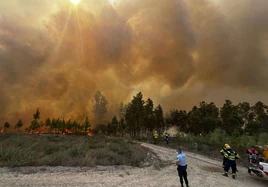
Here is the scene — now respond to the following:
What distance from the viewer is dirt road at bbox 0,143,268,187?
1177cm

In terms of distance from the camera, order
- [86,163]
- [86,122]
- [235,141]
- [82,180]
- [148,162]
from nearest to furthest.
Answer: [82,180] → [86,163] → [148,162] → [235,141] → [86,122]

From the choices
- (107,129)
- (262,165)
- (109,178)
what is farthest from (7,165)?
(107,129)

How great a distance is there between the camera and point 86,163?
1664cm

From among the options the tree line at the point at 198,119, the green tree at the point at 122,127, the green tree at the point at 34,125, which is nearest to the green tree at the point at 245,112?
the tree line at the point at 198,119

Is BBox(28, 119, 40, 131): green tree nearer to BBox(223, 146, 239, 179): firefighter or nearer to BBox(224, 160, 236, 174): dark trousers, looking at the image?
BBox(224, 160, 236, 174): dark trousers

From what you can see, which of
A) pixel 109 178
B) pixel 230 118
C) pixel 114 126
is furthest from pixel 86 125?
pixel 109 178

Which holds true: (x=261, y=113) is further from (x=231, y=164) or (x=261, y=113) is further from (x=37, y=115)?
(x=37, y=115)

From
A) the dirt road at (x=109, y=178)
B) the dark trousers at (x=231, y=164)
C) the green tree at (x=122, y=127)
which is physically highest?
the green tree at (x=122, y=127)

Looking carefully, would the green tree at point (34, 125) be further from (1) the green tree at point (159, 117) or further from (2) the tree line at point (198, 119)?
(1) the green tree at point (159, 117)

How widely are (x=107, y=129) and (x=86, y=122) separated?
1592cm

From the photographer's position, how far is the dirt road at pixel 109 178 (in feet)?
38.6

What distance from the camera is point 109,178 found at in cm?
1349

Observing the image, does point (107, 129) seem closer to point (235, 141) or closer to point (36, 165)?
point (235, 141)

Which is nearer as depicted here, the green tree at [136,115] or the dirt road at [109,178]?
the dirt road at [109,178]
